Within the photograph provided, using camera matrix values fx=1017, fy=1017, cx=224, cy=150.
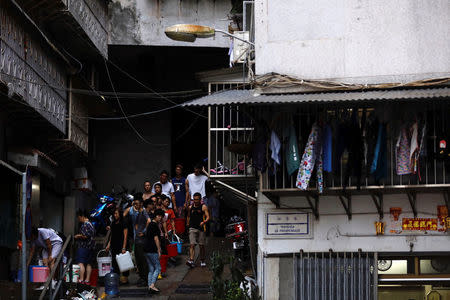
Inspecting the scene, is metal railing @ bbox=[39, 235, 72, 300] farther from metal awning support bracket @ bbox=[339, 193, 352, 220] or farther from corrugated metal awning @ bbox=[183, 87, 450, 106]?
metal awning support bracket @ bbox=[339, 193, 352, 220]

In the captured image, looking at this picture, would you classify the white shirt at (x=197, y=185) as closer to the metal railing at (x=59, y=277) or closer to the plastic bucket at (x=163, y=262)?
the plastic bucket at (x=163, y=262)

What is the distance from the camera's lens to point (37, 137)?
24.1 m

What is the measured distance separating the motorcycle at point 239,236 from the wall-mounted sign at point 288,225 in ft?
15.1

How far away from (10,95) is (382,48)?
716 cm

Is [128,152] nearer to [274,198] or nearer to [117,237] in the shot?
[117,237]

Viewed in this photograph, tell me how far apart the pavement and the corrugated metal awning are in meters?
4.69

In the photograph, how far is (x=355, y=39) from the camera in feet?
57.4

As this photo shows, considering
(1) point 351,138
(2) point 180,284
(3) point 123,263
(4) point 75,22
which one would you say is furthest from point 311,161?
(4) point 75,22

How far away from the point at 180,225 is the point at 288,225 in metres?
8.25

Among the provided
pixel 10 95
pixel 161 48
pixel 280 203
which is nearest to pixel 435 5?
pixel 280 203

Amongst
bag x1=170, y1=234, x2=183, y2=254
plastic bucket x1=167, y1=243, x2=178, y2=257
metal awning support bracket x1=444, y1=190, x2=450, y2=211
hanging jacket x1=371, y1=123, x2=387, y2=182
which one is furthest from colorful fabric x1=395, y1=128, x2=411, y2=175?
bag x1=170, y1=234, x2=183, y2=254

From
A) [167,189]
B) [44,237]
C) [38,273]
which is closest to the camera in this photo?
[38,273]

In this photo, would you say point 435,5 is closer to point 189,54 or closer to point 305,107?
point 305,107

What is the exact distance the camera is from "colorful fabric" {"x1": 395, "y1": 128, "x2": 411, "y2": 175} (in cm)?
1673
